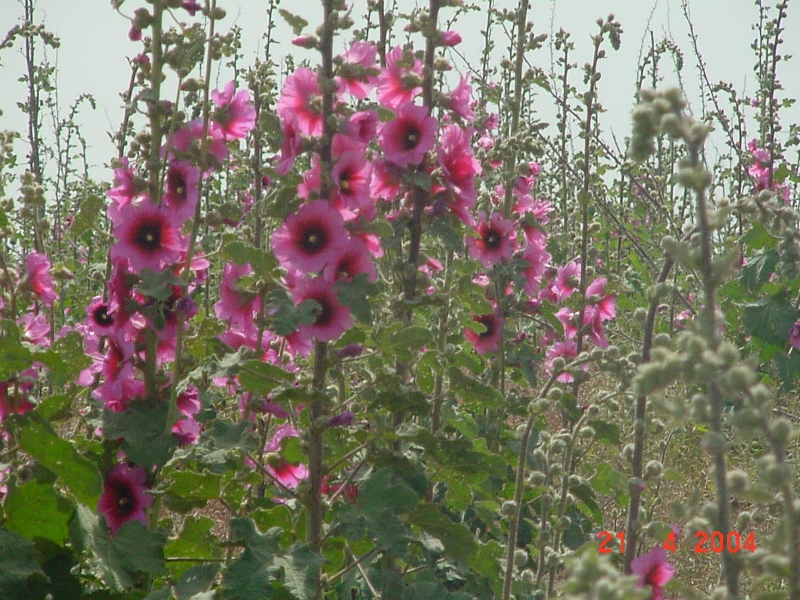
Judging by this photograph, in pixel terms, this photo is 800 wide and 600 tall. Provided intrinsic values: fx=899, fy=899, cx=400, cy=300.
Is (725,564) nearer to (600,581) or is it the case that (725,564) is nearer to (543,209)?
(600,581)

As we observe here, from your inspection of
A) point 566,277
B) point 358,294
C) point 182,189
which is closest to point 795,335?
point 566,277

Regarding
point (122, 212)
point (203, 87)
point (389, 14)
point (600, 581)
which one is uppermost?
point (389, 14)

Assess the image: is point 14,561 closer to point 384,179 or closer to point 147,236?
point 147,236

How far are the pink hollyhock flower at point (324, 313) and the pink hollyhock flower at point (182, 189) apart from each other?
32 centimetres

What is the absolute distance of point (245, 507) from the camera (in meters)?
2.20

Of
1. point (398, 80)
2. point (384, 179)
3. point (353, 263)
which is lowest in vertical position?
point (353, 263)

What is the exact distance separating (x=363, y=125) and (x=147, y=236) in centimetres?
54

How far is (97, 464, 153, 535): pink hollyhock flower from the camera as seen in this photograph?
6.51 feet

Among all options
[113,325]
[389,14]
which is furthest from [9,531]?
[389,14]

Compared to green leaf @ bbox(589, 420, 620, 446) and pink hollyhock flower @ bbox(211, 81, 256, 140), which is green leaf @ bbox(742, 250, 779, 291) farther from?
pink hollyhock flower @ bbox(211, 81, 256, 140)

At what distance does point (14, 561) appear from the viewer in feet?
5.78

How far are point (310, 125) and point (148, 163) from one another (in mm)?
383

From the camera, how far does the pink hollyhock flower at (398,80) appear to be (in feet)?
7.28

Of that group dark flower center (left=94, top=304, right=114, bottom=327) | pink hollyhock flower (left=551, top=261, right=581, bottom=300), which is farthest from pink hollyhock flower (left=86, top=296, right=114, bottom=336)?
pink hollyhock flower (left=551, top=261, right=581, bottom=300)
